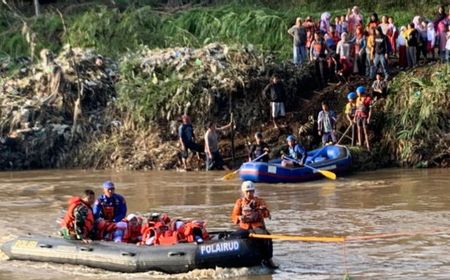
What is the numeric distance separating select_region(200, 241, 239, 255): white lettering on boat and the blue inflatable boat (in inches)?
363

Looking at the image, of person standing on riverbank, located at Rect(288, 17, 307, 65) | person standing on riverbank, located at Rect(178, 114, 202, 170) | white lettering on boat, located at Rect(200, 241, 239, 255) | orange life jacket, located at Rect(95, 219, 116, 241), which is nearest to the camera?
white lettering on boat, located at Rect(200, 241, 239, 255)

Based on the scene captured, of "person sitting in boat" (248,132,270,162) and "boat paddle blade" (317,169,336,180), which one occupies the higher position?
"person sitting in boat" (248,132,270,162)

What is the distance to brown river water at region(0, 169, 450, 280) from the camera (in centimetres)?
1558

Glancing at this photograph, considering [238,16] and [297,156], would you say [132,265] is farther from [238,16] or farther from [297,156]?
[238,16]

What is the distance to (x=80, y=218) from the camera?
1639 centimetres

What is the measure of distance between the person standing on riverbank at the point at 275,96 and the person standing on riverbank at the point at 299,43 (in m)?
1.49

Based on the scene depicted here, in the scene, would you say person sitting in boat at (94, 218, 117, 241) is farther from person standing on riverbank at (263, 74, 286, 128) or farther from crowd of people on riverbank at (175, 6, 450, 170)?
person standing on riverbank at (263, 74, 286, 128)

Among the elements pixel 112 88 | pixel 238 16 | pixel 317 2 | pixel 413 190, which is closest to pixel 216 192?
pixel 413 190

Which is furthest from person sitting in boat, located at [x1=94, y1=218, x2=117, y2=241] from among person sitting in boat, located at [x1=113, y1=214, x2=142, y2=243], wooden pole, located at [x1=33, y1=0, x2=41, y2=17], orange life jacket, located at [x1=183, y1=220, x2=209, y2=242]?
wooden pole, located at [x1=33, y1=0, x2=41, y2=17]

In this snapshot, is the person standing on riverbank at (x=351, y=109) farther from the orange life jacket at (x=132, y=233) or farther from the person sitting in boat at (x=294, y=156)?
the orange life jacket at (x=132, y=233)

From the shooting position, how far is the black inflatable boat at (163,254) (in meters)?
15.2

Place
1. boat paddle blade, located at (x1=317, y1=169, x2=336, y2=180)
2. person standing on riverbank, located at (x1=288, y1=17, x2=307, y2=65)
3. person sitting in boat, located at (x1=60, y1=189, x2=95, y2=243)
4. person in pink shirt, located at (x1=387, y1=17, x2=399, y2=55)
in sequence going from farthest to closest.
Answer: person standing on riverbank, located at (x1=288, y1=17, x2=307, y2=65), person in pink shirt, located at (x1=387, y1=17, x2=399, y2=55), boat paddle blade, located at (x1=317, y1=169, x2=336, y2=180), person sitting in boat, located at (x1=60, y1=189, x2=95, y2=243)

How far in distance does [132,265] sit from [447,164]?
40.8ft

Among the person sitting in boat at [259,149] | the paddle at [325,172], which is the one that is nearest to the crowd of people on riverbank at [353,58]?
the person sitting in boat at [259,149]
